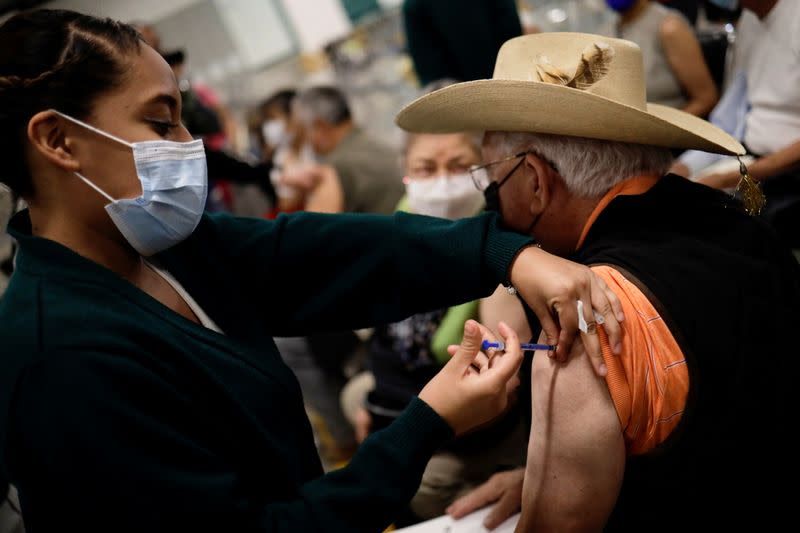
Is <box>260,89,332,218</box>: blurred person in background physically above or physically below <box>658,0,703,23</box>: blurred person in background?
below

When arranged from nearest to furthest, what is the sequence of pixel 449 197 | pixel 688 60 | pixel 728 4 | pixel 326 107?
pixel 449 197 < pixel 728 4 < pixel 688 60 < pixel 326 107

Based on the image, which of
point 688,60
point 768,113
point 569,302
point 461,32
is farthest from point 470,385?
point 688,60

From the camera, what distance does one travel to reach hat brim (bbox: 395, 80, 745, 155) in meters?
1.22

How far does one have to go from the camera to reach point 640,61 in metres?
1.39

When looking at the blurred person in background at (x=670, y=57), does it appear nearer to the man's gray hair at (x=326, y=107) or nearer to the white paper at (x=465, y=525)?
the man's gray hair at (x=326, y=107)

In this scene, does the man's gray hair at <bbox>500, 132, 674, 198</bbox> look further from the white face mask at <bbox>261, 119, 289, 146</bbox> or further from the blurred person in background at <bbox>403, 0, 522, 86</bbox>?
the white face mask at <bbox>261, 119, 289, 146</bbox>

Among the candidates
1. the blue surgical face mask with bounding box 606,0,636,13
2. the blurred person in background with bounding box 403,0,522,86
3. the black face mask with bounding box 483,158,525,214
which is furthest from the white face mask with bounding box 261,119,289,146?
the black face mask with bounding box 483,158,525,214

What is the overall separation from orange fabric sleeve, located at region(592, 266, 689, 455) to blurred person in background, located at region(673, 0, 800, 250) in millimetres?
992

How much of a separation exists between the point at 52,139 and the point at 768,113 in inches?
80.7

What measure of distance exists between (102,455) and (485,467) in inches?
49.9

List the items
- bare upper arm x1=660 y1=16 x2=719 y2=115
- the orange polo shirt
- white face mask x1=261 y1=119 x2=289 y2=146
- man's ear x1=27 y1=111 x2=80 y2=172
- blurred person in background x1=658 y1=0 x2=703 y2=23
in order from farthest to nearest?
white face mask x1=261 y1=119 x2=289 y2=146
blurred person in background x1=658 y1=0 x2=703 y2=23
bare upper arm x1=660 y1=16 x2=719 y2=115
the orange polo shirt
man's ear x1=27 y1=111 x2=80 y2=172

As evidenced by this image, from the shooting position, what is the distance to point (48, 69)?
3.26ft

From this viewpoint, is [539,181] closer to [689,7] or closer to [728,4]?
[728,4]

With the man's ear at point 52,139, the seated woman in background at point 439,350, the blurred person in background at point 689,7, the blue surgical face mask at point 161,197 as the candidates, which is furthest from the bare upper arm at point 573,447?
the blurred person in background at point 689,7
